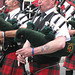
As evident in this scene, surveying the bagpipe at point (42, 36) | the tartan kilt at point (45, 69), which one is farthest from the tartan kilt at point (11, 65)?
the bagpipe at point (42, 36)

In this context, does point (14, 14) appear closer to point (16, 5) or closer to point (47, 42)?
point (16, 5)

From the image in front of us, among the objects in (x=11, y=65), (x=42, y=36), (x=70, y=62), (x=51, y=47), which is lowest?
(x=70, y=62)

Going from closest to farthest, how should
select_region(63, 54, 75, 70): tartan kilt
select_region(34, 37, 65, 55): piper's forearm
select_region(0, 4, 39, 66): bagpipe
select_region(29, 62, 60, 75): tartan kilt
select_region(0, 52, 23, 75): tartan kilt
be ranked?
select_region(34, 37, 65, 55): piper's forearm < select_region(29, 62, 60, 75): tartan kilt < select_region(0, 4, 39, 66): bagpipe < select_region(0, 52, 23, 75): tartan kilt < select_region(63, 54, 75, 70): tartan kilt

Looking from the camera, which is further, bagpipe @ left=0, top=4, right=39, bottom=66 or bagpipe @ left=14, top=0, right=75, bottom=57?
bagpipe @ left=0, top=4, right=39, bottom=66

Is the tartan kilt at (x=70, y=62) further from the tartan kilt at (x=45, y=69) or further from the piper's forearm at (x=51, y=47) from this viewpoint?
the piper's forearm at (x=51, y=47)

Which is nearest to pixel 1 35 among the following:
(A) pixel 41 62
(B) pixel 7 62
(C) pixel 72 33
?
(B) pixel 7 62

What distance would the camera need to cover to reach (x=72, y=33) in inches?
167

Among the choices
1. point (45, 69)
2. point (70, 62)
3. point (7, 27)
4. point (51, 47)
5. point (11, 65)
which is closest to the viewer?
Answer: point (51, 47)

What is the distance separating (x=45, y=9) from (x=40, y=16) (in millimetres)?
173

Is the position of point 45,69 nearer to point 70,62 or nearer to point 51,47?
point 51,47

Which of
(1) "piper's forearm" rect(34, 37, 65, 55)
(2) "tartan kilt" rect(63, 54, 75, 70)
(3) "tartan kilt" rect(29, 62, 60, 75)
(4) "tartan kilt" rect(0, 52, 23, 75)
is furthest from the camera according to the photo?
(2) "tartan kilt" rect(63, 54, 75, 70)

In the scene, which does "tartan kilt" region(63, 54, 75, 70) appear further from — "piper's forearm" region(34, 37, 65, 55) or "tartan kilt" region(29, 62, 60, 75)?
"piper's forearm" region(34, 37, 65, 55)

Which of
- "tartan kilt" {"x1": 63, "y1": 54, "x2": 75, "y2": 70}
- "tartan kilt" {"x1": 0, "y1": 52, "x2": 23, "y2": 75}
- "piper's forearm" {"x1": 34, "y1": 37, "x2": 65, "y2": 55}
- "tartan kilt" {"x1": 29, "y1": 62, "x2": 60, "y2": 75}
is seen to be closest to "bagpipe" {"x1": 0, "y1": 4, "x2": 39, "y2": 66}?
"tartan kilt" {"x1": 0, "y1": 52, "x2": 23, "y2": 75}

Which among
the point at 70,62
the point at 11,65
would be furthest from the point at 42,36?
the point at 70,62
